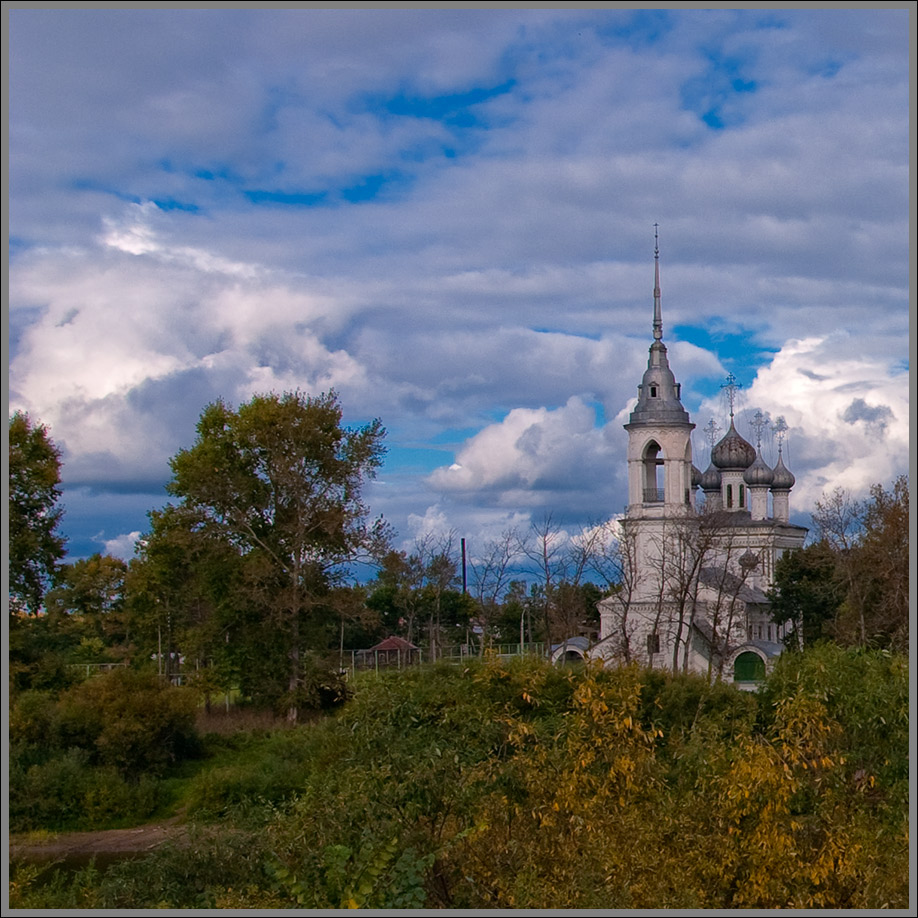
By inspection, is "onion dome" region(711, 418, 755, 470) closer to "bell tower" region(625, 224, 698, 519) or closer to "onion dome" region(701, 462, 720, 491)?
"onion dome" region(701, 462, 720, 491)

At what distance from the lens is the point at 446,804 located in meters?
9.54

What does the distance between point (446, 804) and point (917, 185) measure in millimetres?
6280

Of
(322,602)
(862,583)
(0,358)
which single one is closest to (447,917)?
(0,358)

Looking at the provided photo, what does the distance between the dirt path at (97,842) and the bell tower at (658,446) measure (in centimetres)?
Result: 2984

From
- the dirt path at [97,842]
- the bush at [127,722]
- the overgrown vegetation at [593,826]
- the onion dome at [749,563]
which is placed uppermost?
the onion dome at [749,563]

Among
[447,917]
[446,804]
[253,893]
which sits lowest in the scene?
[253,893]

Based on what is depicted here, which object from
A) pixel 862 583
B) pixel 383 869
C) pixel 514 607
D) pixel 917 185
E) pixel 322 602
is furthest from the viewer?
pixel 514 607

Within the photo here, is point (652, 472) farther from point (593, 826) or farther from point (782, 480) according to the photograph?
point (593, 826)

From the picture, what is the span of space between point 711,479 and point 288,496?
4068cm

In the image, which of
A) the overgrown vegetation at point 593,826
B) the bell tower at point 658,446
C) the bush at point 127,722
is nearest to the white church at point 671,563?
the bell tower at point 658,446

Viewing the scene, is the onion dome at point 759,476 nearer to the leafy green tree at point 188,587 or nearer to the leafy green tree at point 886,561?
the leafy green tree at point 886,561

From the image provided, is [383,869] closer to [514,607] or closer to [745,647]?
[745,647]

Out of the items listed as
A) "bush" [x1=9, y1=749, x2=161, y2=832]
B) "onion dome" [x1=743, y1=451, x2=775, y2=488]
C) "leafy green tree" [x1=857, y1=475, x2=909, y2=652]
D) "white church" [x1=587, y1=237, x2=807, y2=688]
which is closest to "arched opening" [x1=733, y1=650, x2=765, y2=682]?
"white church" [x1=587, y1=237, x2=807, y2=688]

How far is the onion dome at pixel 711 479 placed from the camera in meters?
67.7
